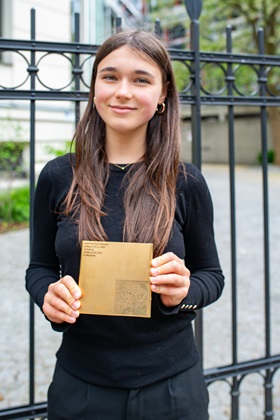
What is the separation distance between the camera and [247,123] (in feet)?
85.4

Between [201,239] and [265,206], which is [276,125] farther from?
[201,239]

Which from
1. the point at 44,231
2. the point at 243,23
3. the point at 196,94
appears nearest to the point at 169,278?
the point at 44,231

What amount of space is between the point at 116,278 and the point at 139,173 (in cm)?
37

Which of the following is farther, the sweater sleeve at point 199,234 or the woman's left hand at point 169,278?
the sweater sleeve at point 199,234

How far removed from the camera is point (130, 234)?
4.21ft

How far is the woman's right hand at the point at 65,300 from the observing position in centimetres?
116

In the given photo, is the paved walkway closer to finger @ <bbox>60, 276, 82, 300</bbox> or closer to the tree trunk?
finger @ <bbox>60, 276, 82, 300</bbox>

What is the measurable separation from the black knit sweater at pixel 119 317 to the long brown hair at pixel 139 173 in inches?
1.4

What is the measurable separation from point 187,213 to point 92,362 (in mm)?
557

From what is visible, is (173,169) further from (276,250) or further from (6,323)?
(276,250)

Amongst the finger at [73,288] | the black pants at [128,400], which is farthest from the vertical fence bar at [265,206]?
the finger at [73,288]

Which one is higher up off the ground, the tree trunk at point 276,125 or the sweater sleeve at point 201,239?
the tree trunk at point 276,125

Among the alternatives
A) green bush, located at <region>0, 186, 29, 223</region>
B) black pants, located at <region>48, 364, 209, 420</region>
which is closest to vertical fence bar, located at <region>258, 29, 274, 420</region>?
black pants, located at <region>48, 364, 209, 420</region>

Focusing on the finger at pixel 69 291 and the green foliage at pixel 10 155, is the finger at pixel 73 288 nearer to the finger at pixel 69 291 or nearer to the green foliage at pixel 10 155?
the finger at pixel 69 291
